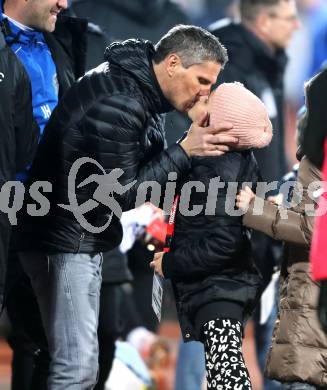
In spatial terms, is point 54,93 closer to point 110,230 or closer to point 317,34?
point 110,230

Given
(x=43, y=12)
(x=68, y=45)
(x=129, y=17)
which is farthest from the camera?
(x=129, y=17)

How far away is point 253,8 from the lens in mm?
7273

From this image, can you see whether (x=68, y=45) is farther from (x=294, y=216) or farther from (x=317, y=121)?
(x=317, y=121)

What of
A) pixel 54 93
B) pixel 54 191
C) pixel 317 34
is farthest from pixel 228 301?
pixel 317 34

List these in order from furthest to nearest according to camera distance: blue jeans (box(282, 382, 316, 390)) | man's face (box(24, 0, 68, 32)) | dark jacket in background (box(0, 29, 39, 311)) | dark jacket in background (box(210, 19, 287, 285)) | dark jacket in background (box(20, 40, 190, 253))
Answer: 1. dark jacket in background (box(210, 19, 287, 285))
2. man's face (box(24, 0, 68, 32))
3. blue jeans (box(282, 382, 316, 390))
4. dark jacket in background (box(20, 40, 190, 253))
5. dark jacket in background (box(0, 29, 39, 311))

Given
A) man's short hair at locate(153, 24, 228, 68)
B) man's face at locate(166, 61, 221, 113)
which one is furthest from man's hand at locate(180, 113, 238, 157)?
man's short hair at locate(153, 24, 228, 68)

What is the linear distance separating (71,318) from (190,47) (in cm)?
112

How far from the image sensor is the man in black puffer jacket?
479 cm

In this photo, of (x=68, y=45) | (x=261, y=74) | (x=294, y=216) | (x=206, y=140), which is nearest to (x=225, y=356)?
(x=294, y=216)

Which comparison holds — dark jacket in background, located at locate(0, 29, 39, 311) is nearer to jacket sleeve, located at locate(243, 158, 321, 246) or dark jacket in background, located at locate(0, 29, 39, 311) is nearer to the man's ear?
the man's ear

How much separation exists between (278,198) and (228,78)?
55.0 inches

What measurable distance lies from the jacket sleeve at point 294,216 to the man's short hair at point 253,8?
8.15ft

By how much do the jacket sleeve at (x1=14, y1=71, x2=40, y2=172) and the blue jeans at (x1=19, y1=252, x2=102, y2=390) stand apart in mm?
400

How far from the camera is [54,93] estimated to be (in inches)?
209
